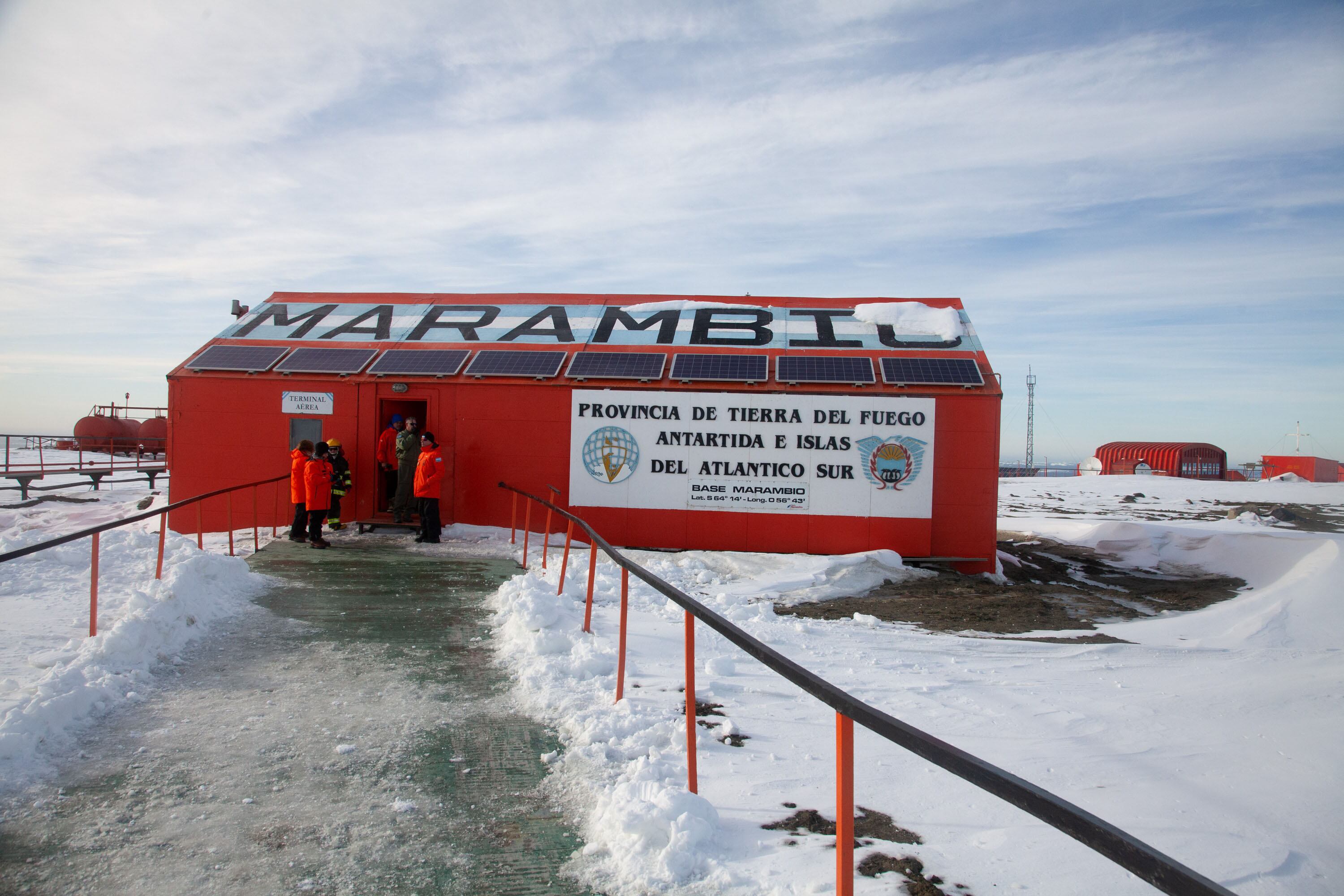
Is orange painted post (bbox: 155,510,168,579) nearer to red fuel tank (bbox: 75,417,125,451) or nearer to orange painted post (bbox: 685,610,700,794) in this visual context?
orange painted post (bbox: 685,610,700,794)

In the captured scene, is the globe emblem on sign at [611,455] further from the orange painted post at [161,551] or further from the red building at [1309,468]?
the red building at [1309,468]

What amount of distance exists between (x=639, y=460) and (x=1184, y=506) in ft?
65.5

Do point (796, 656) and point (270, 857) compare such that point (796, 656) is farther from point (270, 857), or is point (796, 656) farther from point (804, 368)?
point (804, 368)

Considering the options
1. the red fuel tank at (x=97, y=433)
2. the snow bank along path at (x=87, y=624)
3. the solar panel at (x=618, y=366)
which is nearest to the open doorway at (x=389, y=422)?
the solar panel at (x=618, y=366)

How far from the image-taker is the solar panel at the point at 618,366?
1297 cm

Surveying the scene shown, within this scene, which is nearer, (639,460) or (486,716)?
(486,716)

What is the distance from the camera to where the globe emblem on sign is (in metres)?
12.8

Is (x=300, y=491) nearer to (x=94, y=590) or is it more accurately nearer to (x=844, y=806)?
(x=94, y=590)

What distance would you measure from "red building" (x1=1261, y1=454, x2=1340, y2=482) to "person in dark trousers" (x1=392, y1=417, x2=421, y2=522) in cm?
4112

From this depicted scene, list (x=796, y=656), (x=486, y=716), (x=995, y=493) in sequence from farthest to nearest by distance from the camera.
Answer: (x=995, y=493) → (x=796, y=656) → (x=486, y=716)

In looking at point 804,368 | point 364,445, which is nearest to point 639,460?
A: point 804,368

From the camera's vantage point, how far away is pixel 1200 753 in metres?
4.38

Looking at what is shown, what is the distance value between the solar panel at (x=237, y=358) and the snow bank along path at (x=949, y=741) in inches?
322

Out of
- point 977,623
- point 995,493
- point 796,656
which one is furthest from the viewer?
point 995,493
